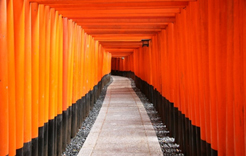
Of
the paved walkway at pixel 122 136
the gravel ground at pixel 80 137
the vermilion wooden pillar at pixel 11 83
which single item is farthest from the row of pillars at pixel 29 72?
the paved walkway at pixel 122 136

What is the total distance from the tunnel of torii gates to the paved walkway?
0.68m

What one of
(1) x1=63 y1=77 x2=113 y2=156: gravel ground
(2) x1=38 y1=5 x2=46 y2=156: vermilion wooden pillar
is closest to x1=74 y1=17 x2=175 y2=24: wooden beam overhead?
(2) x1=38 y1=5 x2=46 y2=156: vermilion wooden pillar

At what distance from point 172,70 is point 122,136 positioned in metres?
2.22

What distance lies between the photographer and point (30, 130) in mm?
3621

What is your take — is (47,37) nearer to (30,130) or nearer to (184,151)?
(30,130)

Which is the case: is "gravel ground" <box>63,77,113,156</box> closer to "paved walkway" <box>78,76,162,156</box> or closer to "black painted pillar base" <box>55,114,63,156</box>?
"paved walkway" <box>78,76,162,156</box>

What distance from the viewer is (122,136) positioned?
6777 mm

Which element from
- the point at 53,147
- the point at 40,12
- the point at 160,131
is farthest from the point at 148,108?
the point at 40,12

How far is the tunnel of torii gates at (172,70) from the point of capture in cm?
277

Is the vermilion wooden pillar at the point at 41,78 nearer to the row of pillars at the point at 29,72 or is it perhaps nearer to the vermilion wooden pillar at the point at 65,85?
the row of pillars at the point at 29,72

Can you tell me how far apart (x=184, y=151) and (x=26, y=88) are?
3.53m

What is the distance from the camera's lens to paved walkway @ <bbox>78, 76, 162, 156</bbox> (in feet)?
18.5

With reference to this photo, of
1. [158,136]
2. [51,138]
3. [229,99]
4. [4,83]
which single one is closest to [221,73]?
[229,99]

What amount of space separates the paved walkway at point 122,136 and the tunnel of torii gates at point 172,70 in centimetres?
68
